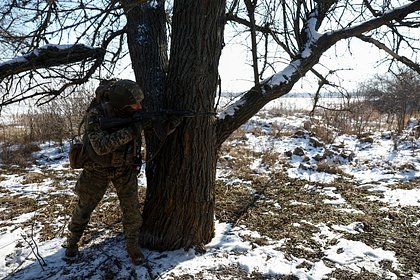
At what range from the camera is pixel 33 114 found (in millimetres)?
8898

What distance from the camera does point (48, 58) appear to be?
3.12 metres

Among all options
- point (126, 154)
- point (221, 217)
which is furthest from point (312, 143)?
point (126, 154)

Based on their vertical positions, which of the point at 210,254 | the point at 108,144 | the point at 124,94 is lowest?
the point at 210,254

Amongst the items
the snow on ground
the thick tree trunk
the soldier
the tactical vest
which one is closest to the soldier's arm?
the soldier

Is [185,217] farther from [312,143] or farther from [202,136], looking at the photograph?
[312,143]

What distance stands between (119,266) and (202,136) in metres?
1.36

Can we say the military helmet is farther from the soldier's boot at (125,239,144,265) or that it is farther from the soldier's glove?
the soldier's boot at (125,239,144,265)

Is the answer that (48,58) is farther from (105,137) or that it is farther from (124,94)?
(105,137)

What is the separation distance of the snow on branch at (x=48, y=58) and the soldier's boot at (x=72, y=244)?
166 cm

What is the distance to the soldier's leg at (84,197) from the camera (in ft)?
9.23

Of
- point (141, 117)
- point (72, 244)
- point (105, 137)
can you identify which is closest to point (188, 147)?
point (141, 117)

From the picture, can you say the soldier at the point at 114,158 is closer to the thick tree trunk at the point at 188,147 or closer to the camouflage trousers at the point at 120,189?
the camouflage trousers at the point at 120,189

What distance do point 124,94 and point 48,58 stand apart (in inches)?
44.5

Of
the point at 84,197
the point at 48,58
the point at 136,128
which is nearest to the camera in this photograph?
the point at 136,128
